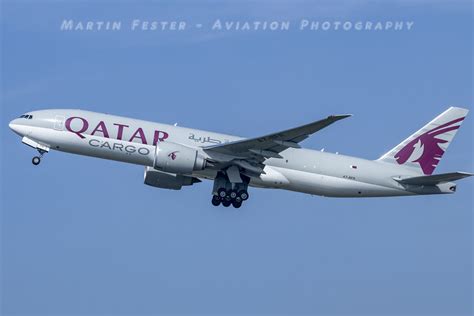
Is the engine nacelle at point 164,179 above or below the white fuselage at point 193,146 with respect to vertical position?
below

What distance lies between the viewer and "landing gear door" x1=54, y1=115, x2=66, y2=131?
53531 mm

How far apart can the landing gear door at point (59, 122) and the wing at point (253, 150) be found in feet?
22.2

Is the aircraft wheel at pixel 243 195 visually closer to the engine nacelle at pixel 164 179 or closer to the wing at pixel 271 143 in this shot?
the wing at pixel 271 143

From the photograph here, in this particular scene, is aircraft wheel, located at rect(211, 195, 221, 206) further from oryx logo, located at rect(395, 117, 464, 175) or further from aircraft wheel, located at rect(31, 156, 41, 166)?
oryx logo, located at rect(395, 117, 464, 175)

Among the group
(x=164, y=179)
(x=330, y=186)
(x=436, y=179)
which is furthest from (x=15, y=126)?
(x=436, y=179)

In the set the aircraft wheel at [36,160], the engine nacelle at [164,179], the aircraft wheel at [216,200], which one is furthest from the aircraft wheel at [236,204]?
the aircraft wheel at [36,160]

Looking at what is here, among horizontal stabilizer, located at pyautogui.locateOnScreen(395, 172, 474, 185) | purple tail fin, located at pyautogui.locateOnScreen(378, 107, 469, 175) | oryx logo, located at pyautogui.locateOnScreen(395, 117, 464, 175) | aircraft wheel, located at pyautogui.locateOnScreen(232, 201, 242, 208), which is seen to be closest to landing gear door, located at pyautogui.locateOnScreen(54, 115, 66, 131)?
aircraft wheel, located at pyautogui.locateOnScreen(232, 201, 242, 208)

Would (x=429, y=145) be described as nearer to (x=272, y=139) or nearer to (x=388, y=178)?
(x=388, y=178)

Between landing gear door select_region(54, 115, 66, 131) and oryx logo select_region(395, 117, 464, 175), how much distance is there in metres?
16.4

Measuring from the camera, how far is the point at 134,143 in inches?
2083

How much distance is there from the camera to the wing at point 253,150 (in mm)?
51031

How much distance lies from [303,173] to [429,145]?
764 cm

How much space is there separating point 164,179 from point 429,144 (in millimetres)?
13401

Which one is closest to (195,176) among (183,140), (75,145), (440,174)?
(183,140)
